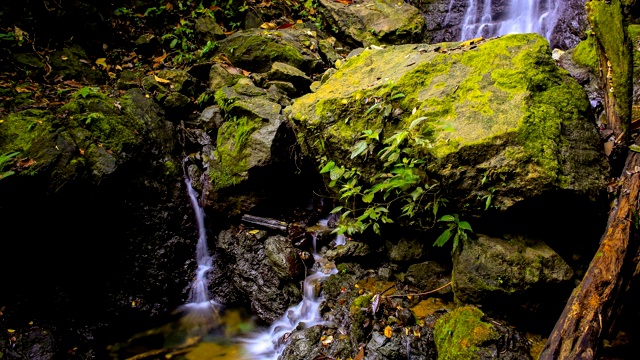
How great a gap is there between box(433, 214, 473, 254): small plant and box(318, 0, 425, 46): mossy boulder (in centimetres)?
608

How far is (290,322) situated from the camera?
449 cm

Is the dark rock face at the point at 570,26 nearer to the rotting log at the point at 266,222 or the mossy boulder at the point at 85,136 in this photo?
the rotting log at the point at 266,222

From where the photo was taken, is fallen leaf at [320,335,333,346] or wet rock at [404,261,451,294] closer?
fallen leaf at [320,335,333,346]

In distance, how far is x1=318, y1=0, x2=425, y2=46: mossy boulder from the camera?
8406 mm

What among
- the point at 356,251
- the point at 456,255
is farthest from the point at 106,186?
the point at 456,255

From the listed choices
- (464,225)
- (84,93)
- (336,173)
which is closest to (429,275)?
(464,225)

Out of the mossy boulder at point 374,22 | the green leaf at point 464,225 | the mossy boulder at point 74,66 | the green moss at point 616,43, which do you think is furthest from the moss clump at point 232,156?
the green moss at point 616,43

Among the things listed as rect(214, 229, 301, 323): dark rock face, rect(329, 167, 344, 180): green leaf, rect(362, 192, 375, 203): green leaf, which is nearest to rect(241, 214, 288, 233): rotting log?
rect(214, 229, 301, 323): dark rock face

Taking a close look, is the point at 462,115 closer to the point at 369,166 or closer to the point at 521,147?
the point at 521,147

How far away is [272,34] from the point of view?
299 inches

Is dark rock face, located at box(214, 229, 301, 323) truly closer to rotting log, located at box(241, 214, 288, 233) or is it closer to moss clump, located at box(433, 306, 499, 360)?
rotting log, located at box(241, 214, 288, 233)

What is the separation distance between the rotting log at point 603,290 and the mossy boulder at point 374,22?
629cm

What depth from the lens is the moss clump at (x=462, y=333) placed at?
304 cm

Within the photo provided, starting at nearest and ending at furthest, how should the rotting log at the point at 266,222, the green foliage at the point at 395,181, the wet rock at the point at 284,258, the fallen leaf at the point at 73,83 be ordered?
the green foliage at the point at 395,181 → the wet rock at the point at 284,258 → the rotting log at the point at 266,222 → the fallen leaf at the point at 73,83
